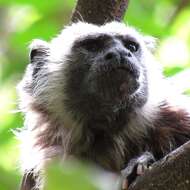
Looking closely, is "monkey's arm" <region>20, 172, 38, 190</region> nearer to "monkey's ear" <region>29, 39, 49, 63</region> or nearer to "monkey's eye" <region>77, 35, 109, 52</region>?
"monkey's ear" <region>29, 39, 49, 63</region>

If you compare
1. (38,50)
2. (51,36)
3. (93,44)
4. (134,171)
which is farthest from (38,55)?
(134,171)

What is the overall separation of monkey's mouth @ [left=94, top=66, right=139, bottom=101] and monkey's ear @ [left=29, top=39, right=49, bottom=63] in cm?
80

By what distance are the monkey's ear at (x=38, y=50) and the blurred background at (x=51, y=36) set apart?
74 millimetres

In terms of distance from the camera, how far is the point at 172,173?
5.05 feet

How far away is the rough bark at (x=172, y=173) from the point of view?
1.50 metres

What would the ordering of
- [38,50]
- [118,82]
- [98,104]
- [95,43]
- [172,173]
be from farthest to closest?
[38,50] < [95,43] < [98,104] < [118,82] < [172,173]

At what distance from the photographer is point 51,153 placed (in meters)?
2.88

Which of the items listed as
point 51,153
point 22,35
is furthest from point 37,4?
point 51,153

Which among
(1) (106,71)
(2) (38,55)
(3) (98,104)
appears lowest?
(3) (98,104)

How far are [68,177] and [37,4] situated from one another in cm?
222

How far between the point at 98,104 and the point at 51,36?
2.66 feet

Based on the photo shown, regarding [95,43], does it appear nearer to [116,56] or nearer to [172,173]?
[116,56]

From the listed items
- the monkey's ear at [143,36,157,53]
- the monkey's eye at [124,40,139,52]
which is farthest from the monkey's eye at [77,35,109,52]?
the monkey's ear at [143,36,157,53]

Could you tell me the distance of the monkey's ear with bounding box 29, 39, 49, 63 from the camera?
338 centimetres
